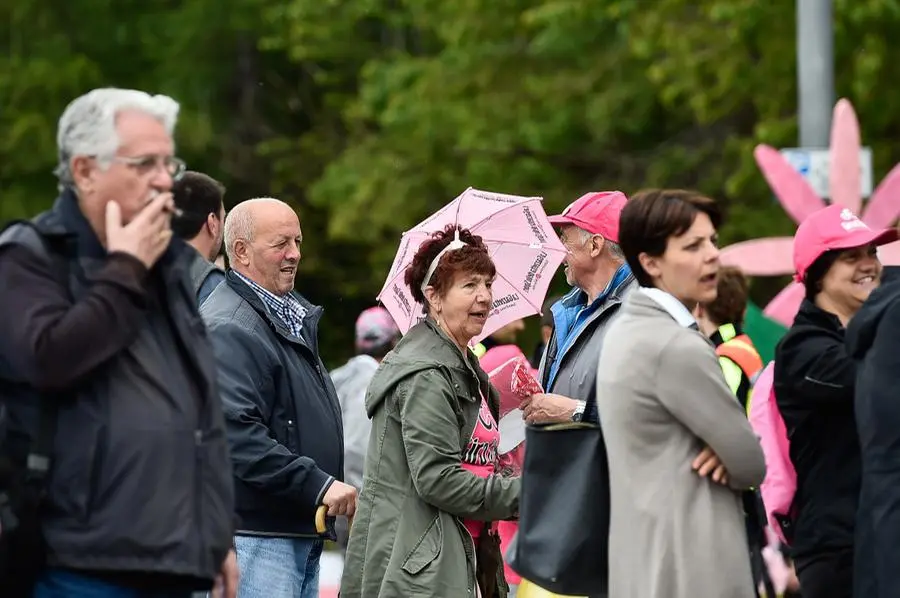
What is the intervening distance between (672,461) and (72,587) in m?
1.63

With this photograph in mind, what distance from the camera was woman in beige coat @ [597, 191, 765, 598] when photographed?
16.5 ft

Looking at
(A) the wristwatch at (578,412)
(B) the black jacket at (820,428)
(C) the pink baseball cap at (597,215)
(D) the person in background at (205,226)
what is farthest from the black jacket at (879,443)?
(D) the person in background at (205,226)

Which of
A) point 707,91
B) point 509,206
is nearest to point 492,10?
point 707,91

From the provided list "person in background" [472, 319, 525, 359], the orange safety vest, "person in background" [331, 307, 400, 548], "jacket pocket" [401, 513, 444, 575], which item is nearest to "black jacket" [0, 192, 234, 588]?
"jacket pocket" [401, 513, 444, 575]

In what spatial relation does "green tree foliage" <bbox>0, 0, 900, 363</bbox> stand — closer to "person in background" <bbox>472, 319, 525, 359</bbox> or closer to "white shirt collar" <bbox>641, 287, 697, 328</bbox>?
"person in background" <bbox>472, 319, 525, 359</bbox>

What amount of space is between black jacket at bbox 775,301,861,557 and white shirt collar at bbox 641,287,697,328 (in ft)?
3.11

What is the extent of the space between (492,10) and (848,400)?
14513 millimetres

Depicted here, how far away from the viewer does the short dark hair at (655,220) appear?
5.26m

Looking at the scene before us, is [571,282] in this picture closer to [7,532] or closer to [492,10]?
[7,532]

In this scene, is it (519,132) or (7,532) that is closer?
(7,532)

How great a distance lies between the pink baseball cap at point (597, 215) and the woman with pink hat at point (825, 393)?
1003mm

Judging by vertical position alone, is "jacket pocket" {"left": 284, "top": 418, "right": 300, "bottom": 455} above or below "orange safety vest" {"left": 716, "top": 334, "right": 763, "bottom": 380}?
above

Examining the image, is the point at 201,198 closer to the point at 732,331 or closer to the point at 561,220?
the point at 561,220

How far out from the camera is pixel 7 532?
13.9 feet
